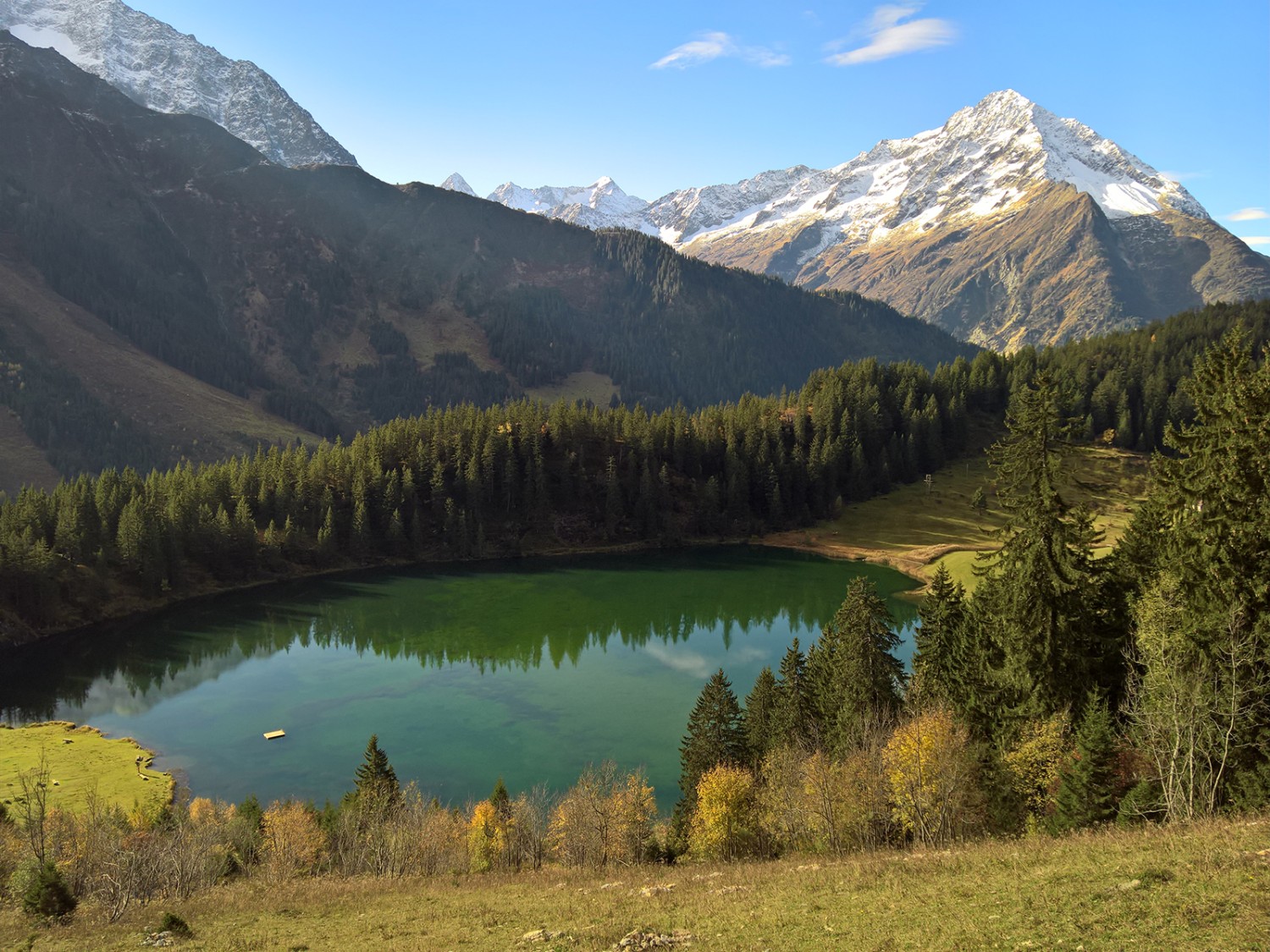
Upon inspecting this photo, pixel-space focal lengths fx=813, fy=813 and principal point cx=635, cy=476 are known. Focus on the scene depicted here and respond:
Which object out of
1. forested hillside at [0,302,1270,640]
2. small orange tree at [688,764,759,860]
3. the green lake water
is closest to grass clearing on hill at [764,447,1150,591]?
forested hillside at [0,302,1270,640]

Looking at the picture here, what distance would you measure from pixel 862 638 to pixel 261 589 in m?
111

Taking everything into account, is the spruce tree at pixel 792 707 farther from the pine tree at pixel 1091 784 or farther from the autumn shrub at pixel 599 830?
the pine tree at pixel 1091 784

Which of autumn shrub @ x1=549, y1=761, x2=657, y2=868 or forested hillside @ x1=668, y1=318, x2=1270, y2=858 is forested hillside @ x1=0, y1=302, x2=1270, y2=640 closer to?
forested hillside @ x1=668, y1=318, x2=1270, y2=858

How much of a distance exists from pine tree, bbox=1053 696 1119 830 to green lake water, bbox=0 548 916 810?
31.8 m

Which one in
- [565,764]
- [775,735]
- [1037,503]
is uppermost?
[1037,503]

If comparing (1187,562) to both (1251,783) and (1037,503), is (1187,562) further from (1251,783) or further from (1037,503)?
(1251,783)

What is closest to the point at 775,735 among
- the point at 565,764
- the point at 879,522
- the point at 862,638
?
the point at 862,638

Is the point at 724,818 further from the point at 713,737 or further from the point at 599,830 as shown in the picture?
the point at 713,737

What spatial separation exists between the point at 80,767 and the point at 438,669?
36.7m

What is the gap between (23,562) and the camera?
349ft

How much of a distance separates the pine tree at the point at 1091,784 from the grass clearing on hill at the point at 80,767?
58.0 meters

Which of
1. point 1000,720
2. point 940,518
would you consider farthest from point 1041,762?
point 940,518

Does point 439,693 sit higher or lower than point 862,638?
lower

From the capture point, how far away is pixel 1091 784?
34.9m
